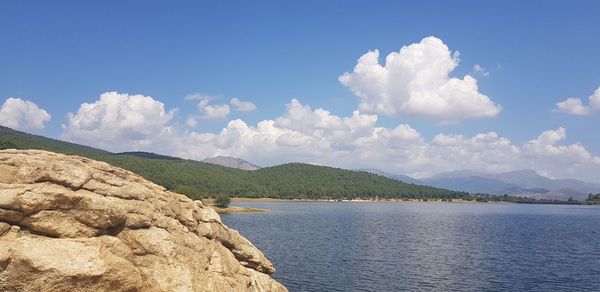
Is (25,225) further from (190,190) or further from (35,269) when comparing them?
(190,190)

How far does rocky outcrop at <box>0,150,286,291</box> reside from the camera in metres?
19.1

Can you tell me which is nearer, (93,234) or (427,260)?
(93,234)

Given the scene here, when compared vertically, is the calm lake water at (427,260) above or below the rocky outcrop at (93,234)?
below

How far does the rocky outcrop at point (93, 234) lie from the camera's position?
19.1 meters

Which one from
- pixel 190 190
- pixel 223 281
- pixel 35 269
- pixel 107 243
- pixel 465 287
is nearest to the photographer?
pixel 35 269

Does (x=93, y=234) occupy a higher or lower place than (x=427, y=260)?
higher

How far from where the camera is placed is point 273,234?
112375mm

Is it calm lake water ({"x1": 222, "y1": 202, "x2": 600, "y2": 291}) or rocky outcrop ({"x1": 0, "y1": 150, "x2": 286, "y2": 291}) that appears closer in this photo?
rocky outcrop ({"x1": 0, "y1": 150, "x2": 286, "y2": 291})

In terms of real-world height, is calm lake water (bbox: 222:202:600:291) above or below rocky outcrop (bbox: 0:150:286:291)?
below

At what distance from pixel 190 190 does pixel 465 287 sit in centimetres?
15007

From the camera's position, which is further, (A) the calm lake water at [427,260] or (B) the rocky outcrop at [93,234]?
(A) the calm lake water at [427,260]

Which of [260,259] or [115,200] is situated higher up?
[115,200]

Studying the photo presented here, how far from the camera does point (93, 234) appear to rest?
72.3 feet

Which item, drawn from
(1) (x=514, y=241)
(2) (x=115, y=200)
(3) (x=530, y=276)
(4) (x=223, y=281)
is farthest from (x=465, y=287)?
(1) (x=514, y=241)
